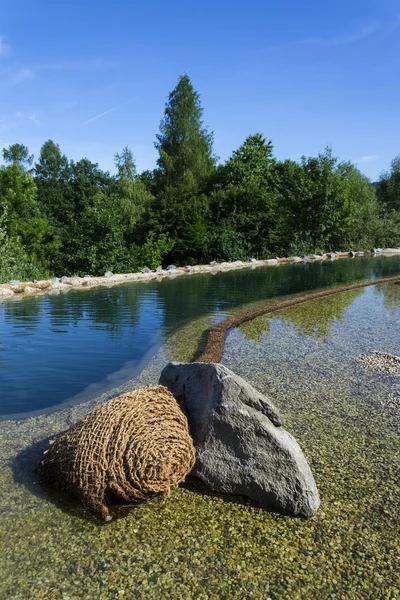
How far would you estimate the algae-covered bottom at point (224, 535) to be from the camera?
309cm

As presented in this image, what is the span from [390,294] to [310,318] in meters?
6.01

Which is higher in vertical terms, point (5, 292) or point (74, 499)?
point (5, 292)

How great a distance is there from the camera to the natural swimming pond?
295 inches

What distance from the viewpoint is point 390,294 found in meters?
17.2

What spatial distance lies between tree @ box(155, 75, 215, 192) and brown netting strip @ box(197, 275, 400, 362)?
22.2 m

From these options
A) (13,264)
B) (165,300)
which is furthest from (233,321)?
(13,264)

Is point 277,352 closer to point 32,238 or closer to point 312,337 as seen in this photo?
point 312,337

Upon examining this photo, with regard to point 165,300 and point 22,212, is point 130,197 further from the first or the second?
point 165,300

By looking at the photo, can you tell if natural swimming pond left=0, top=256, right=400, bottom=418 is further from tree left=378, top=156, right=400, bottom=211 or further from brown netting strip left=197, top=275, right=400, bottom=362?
tree left=378, top=156, right=400, bottom=211

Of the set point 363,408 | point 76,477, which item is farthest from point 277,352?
point 76,477

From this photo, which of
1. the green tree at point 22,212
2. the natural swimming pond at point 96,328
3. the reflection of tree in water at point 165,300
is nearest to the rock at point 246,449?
the natural swimming pond at point 96,328

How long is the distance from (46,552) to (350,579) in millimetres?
2052

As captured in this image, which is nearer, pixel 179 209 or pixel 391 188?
pixel 179 209

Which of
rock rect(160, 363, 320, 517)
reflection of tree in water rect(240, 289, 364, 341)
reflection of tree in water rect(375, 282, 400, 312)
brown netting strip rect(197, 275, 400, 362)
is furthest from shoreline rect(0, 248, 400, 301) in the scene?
rock rect(160, 363, 320, 517)
